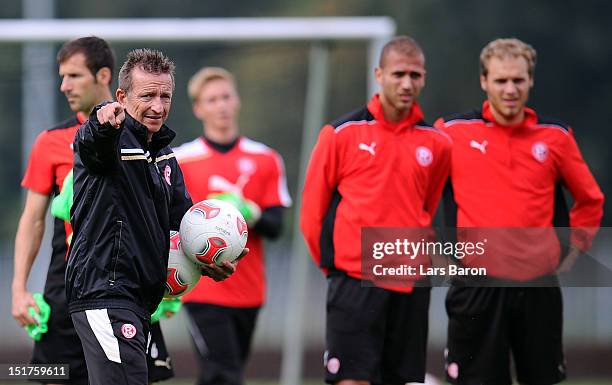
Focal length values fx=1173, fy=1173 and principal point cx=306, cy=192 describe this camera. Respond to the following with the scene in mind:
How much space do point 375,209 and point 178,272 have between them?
5.30 feet

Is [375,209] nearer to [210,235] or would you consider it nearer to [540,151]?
[540,151]

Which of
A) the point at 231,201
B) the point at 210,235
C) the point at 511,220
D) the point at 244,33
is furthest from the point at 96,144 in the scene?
the point at 244,33

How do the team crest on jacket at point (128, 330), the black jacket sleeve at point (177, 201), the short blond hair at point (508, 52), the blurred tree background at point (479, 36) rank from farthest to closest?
the blurred tree background at point (479, 36)
the short blond hair at point (508, 52)
the black jacket sleeve at point (177, 201)
the team crest on jacket at point (128, 330)

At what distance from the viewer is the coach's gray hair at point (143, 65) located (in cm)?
536

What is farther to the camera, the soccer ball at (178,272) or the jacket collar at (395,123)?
the jacket collar at (395,123)

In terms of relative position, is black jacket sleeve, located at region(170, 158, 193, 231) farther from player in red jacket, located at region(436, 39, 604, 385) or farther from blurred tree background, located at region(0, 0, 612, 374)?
blurred tree background, located at region(0, 0, 612, 374)

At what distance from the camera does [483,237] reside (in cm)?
693

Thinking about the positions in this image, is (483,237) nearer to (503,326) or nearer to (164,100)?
(503,326)

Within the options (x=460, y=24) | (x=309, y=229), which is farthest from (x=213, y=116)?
(x=460, y=24)

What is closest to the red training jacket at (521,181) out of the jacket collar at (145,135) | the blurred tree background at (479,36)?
the jacket collar at (145,135)

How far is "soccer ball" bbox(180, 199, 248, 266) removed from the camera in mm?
5566

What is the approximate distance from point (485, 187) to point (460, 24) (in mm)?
13500

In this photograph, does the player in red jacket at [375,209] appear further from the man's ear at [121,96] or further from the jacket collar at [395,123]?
the man's ear at [121,96]

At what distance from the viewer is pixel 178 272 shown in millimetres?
5609
